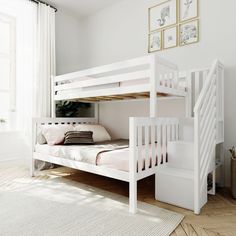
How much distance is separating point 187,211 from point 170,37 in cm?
222

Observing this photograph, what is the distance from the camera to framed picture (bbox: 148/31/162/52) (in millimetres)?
3201

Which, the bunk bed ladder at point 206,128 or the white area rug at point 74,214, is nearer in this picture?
the white area rug at point 74,214

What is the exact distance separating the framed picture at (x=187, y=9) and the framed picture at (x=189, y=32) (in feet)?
0.25

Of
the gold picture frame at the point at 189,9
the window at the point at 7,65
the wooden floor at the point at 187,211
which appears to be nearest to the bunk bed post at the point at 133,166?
the wooden floor at the point at 187,211

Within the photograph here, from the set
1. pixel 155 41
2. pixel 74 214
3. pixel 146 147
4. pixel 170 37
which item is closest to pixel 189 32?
pixel 170 37

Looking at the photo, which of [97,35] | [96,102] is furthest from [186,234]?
[97,35]

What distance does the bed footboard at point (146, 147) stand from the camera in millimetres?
1886

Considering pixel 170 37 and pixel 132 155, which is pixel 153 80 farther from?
pixel 170 37

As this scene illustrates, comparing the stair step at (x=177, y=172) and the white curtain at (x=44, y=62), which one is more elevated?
the white curtain at (x=44, y=62)

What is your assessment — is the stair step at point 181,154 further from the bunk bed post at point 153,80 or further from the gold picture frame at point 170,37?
the gold picture frame at point 170,37

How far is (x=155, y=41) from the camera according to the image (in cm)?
324

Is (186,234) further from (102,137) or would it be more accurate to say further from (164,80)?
(102,137)

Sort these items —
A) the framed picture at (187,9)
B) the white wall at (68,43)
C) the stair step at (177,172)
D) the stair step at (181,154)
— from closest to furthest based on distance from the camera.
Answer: the stair step at (177,172)
the stair step at (181,154)
the framed picture at (187,9)
the white wall at (68,43)

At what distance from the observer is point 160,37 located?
126 inches
